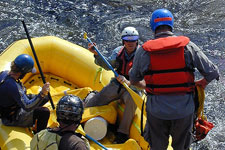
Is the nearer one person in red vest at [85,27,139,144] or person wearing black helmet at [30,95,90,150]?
person wearing black helmet at [30,95,90,150]

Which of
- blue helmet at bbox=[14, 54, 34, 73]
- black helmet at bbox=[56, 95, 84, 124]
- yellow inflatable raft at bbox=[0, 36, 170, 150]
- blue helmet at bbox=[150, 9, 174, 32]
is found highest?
blue helmet at bbox=[150, 9, 174, 32]

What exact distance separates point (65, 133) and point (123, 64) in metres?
1.82

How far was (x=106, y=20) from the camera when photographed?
920cm

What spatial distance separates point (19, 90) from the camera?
3520mm

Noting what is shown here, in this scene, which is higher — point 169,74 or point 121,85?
point 169,74

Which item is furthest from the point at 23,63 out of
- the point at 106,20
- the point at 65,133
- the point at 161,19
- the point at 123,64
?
the point at 106,20

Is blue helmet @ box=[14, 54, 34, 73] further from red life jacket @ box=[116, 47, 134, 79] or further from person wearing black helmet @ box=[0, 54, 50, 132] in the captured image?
red life jacket @ box=[116, 47, 134, 79]

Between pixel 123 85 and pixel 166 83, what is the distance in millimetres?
1278

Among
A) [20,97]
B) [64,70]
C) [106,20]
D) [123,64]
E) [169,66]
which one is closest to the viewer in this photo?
[169,66]

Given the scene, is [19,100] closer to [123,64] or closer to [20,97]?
[20,97]

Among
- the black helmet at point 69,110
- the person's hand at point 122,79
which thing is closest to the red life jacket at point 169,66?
the black helmet at point 69,110

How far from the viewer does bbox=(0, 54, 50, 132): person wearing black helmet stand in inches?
138

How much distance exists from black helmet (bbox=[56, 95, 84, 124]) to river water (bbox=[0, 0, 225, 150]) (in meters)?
5.18

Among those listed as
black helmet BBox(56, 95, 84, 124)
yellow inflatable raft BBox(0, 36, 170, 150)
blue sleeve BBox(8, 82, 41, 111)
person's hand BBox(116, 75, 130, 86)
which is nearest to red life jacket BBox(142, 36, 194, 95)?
black helmet BBox(56, 95, 84, 124)
